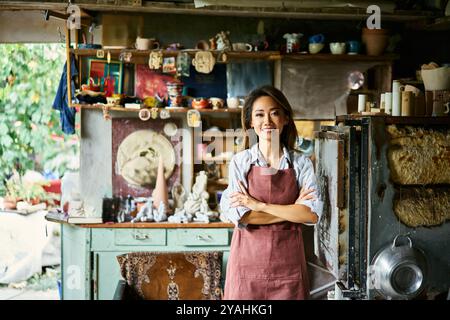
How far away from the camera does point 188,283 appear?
387 centimetres

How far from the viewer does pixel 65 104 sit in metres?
4.41

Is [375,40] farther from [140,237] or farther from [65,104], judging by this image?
[65,104]

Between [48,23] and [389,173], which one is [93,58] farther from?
[389,173]

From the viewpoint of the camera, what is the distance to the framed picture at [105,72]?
14.3 feet

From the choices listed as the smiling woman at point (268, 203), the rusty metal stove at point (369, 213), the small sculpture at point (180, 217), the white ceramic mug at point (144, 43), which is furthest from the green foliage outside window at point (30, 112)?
the rusty metal stove at point (369, 213)

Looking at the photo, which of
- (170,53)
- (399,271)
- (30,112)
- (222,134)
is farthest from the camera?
(30,112)

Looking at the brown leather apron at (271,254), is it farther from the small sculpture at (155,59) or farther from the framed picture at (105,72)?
the framed picture at (105,72)

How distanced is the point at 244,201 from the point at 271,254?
24 cm

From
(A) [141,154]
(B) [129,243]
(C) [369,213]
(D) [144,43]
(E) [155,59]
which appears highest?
(D) [144,43]

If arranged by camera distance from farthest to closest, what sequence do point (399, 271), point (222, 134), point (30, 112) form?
point (30, 112) < point (222, 134) < point (399, 271)

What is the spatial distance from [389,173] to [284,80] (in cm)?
223

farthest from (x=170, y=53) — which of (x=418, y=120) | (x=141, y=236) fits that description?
(x=418, y=120)

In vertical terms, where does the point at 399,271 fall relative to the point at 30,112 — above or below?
below

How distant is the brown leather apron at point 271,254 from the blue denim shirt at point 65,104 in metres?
2.24
